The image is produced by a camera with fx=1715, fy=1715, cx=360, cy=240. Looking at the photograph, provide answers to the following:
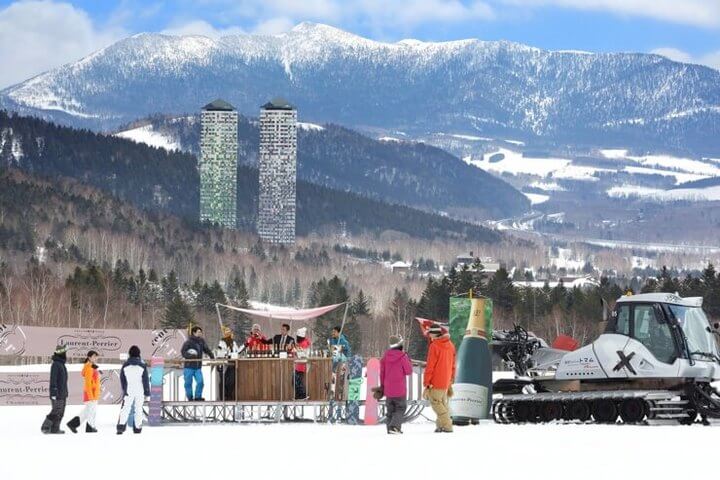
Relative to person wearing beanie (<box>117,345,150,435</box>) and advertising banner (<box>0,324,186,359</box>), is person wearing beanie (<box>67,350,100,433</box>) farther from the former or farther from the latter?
advertising banner (<box>0,324,186,359</box>)

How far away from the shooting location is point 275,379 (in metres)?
28.2

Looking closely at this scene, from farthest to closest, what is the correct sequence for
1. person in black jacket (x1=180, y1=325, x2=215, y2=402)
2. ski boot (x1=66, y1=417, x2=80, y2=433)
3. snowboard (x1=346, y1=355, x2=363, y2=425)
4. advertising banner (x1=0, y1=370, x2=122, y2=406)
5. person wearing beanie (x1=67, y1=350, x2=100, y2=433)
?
1. advertising banner (x1=0, y1=370, x2=122, y2=406)
2. person in black jacket (x1=180, y1=325, x2=215, y2=402)
3. snowboard (x1=346, y1=355, x2=363, y2=425)
4. person wearing beanie (x1=67, y1=350, x2=100, y2=433)
5. ski boot (x1=66, y1=417, x2=80, y2=433)

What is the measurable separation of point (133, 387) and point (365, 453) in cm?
578

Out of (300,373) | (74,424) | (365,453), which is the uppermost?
(300,373)

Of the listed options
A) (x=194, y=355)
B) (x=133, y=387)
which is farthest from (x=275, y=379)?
(x=133, y=387)

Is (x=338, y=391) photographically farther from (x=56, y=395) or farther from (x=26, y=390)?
(x=26, y=390)

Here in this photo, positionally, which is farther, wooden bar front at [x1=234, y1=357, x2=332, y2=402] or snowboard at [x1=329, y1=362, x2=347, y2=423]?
wooden bar front at [x1=234, y1=357, x2=332, y2=402]

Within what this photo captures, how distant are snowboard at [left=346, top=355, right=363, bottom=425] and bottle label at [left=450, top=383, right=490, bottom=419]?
156cm

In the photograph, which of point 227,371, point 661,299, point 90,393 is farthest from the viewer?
point 227,371

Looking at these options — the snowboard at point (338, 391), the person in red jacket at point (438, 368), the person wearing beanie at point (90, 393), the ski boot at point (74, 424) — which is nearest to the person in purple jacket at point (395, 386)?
the person in red jacket at point (438, 368)

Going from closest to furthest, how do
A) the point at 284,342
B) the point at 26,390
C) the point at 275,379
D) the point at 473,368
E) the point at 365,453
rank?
the point at 365,453 < the point at 473,368 < the point at 275,379 < the point at 284,342 < the point at 26,390

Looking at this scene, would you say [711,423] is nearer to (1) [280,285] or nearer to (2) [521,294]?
(2) [521,294]

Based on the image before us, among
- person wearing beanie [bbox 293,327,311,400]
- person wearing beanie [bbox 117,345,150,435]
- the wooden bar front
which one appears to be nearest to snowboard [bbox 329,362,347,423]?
the wooden bar front

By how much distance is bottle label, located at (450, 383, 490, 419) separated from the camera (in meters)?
27.6
